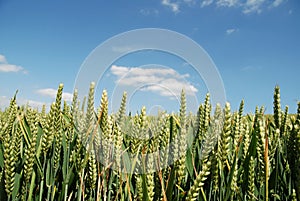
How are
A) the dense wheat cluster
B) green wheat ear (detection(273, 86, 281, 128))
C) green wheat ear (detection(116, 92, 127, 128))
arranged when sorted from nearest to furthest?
the dense wheat cluster
green wheat ear (detection(116, 92, 127, 128))
green wheat ear (detection(273, 86, 281, 128))

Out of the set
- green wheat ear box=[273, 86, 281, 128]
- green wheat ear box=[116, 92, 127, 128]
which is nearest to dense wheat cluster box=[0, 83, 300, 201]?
green wheat ear box=[116, 92, 127, 128]

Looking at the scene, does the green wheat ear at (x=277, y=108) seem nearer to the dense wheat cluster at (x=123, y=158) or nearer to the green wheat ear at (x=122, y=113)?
the dense wheat cluster at (x=123, y=158)

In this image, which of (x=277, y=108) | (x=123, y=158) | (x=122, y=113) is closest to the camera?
(x=123, y=158)

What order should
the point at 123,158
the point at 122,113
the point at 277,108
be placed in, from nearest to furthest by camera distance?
the point at 123,158
the point at 122,113
the point at 277,108

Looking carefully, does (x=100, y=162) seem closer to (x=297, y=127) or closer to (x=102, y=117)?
(x=102, y=117)

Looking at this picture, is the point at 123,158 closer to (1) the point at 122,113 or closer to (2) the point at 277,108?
(1) the point at 122,113

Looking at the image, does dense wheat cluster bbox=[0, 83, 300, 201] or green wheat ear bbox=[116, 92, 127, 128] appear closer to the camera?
dense wheat cluster bbox=[0, 83, 300, 201]

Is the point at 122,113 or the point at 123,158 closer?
the point at 123,158

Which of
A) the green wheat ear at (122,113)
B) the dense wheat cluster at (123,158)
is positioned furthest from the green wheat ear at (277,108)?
the green wheat ear at (122,113)

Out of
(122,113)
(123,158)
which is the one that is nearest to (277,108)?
(122,113)

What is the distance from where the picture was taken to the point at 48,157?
1235mm

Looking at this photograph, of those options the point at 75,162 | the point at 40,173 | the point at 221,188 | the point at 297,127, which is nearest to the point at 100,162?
the point at 75,162

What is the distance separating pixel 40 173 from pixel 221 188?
2.01ft

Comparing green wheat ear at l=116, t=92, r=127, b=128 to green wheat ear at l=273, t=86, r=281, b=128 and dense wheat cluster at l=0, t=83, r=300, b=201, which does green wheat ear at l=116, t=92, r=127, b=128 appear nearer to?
dense wheat cluster at l=0, t=83, r=300, b=201
